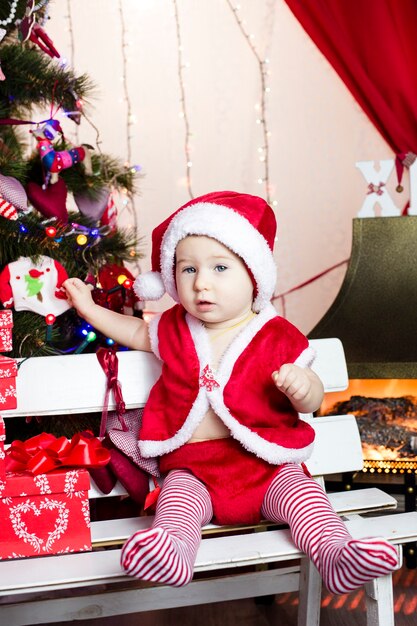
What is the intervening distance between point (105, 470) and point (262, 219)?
0.61 m

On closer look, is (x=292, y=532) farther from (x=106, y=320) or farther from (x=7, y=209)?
(x=7, y=209)

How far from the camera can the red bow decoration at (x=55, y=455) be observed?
1.41 m

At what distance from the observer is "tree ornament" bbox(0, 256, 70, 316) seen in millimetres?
1721

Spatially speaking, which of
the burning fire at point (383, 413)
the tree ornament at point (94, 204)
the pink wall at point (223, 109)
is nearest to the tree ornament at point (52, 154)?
the tree ornament at point (94, 204)

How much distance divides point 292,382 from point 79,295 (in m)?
0.54

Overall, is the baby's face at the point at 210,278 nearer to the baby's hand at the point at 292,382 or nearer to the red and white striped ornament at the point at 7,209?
the baby's hand at the point at 292,382

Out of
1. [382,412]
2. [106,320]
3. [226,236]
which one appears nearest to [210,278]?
[226,236]

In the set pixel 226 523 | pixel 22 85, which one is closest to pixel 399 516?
pixel 226 523

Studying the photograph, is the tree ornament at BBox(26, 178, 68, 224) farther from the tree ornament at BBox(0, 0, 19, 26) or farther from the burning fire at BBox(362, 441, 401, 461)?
the burning fire at BBox(362, 441, 401, 461)

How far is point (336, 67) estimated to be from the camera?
3.29m

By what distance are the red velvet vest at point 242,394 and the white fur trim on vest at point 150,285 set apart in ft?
0.39

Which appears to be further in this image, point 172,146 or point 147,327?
point 172,146

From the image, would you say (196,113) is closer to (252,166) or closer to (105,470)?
(252,166)

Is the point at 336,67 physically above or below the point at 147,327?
above
